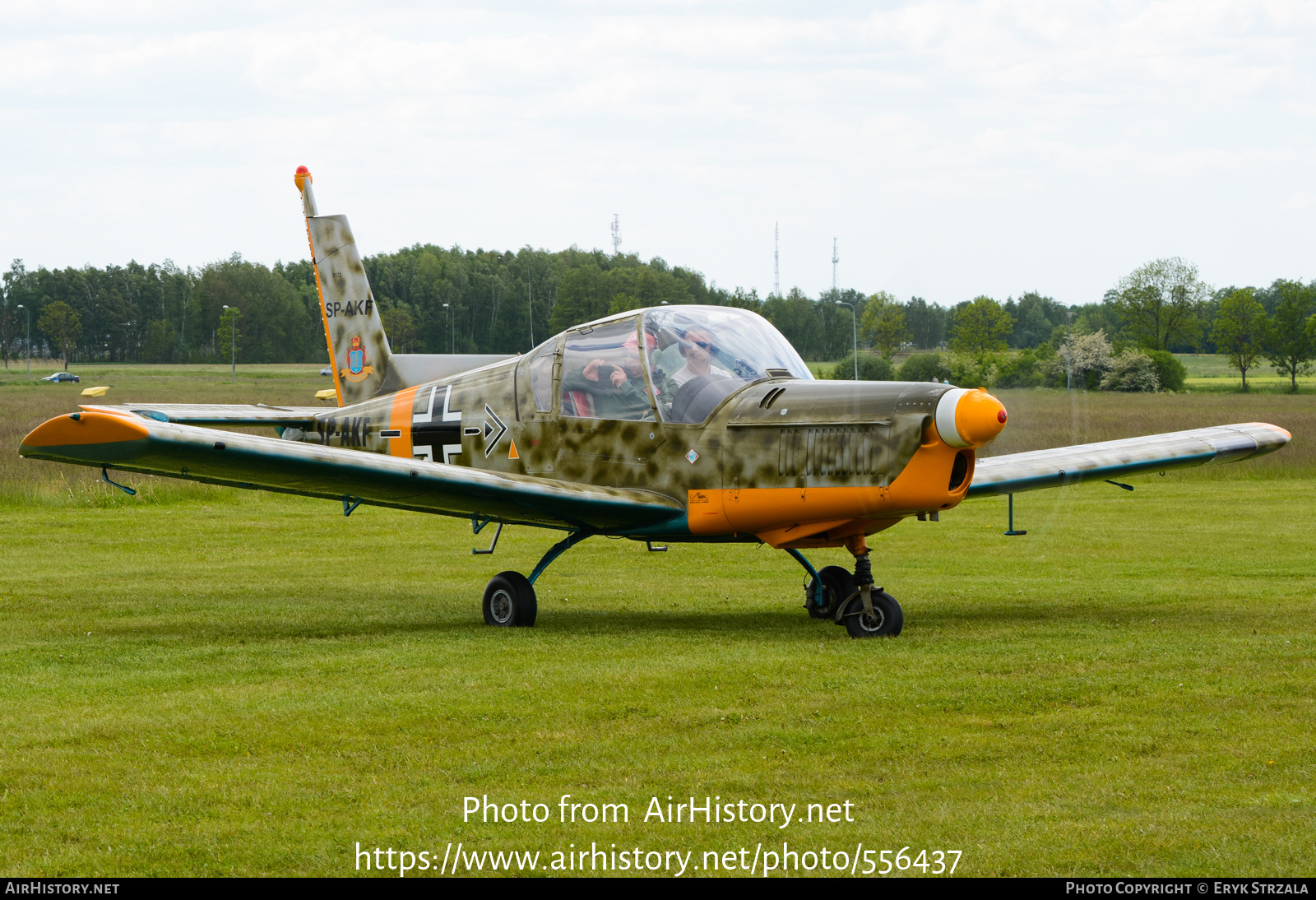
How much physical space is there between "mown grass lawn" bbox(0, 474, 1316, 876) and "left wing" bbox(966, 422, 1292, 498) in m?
1.23

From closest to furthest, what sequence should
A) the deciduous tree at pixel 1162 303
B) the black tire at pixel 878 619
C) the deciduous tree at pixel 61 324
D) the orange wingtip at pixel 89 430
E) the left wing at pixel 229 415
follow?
the orange wingtip at pixel 89 430 < the black tire at pixel 878 619 < the left wing at pixel 229 415 < the deciduous tree at pixel 1162 303 < the deciduous tree at pixel 61 324

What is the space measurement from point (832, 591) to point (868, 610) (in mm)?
1627

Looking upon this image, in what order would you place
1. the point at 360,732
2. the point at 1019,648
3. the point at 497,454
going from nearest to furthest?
the point at 360,732 < the point at 1019,648 < the point at 497,454

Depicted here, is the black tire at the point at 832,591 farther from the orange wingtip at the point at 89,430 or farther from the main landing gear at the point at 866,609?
the orange wingtip at the point at 89,430

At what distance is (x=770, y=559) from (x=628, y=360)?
6.50 meters

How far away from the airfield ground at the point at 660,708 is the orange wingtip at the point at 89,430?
166cm

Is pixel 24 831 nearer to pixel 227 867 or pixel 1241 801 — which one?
pixel 227 867

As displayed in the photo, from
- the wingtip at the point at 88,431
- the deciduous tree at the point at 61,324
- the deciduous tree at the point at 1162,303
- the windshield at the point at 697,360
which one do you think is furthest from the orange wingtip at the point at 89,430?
the deciduous tree at the point at 61,324

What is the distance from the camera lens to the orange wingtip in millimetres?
9180

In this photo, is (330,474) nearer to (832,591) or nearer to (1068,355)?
(832,591)

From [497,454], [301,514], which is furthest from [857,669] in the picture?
[301,514]

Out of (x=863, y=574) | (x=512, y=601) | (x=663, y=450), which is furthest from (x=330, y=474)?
(x=863, y=574)

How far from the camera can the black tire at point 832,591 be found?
39.4 feet
